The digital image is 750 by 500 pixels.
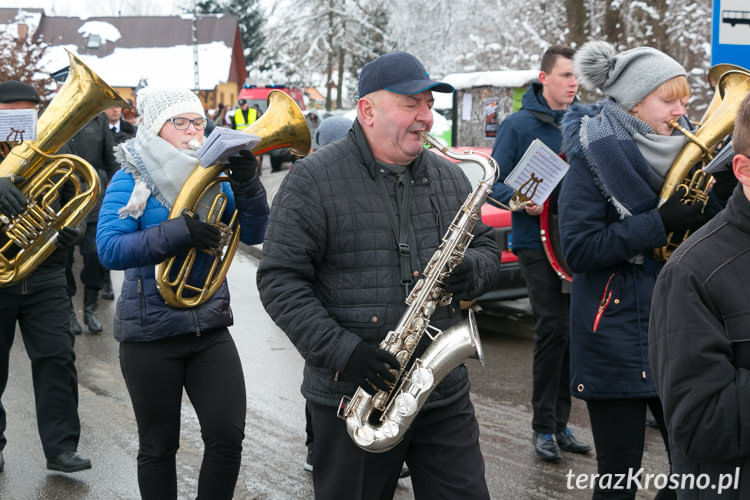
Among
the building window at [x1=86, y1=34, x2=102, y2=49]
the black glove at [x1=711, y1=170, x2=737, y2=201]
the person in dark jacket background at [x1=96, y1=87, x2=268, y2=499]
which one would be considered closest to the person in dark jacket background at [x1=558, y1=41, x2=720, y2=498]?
the black glove at [x1=711, y1=170, x2=737, y2=201]

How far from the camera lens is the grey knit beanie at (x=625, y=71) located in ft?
11.1

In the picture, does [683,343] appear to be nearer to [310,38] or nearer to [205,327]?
[205,327]

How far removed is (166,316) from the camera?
11.5 ft

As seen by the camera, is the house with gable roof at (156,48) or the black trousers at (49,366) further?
the house with gable roof at (156,48)

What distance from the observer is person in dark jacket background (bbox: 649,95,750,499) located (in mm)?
2018

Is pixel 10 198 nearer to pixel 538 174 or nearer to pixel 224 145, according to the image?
pixel 224 145

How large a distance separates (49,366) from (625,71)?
11.2ft

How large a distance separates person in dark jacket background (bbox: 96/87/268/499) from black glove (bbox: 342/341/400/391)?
1.10m

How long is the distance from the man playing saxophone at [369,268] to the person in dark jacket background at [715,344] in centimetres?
89

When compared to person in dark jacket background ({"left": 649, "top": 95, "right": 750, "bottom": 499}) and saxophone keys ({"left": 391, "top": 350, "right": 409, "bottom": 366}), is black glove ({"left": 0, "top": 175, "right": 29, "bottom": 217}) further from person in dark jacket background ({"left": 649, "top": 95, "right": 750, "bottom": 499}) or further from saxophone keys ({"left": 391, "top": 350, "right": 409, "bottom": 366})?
person in dark jacket background ({"left": 649, "top": 95, "right": 750, "bottom": 499})

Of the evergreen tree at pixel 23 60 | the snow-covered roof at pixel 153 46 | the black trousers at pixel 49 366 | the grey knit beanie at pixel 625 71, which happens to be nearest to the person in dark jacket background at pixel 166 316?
the black trousers at pixel 49 366

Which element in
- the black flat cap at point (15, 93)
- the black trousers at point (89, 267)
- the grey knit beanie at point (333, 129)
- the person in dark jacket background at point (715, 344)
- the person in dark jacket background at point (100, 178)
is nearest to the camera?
the person in dark jacket background at point (715, 344)

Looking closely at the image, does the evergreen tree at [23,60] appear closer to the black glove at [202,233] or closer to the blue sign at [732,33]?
the black glove at [202,233]

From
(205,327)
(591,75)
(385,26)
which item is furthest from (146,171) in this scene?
(385,26)
